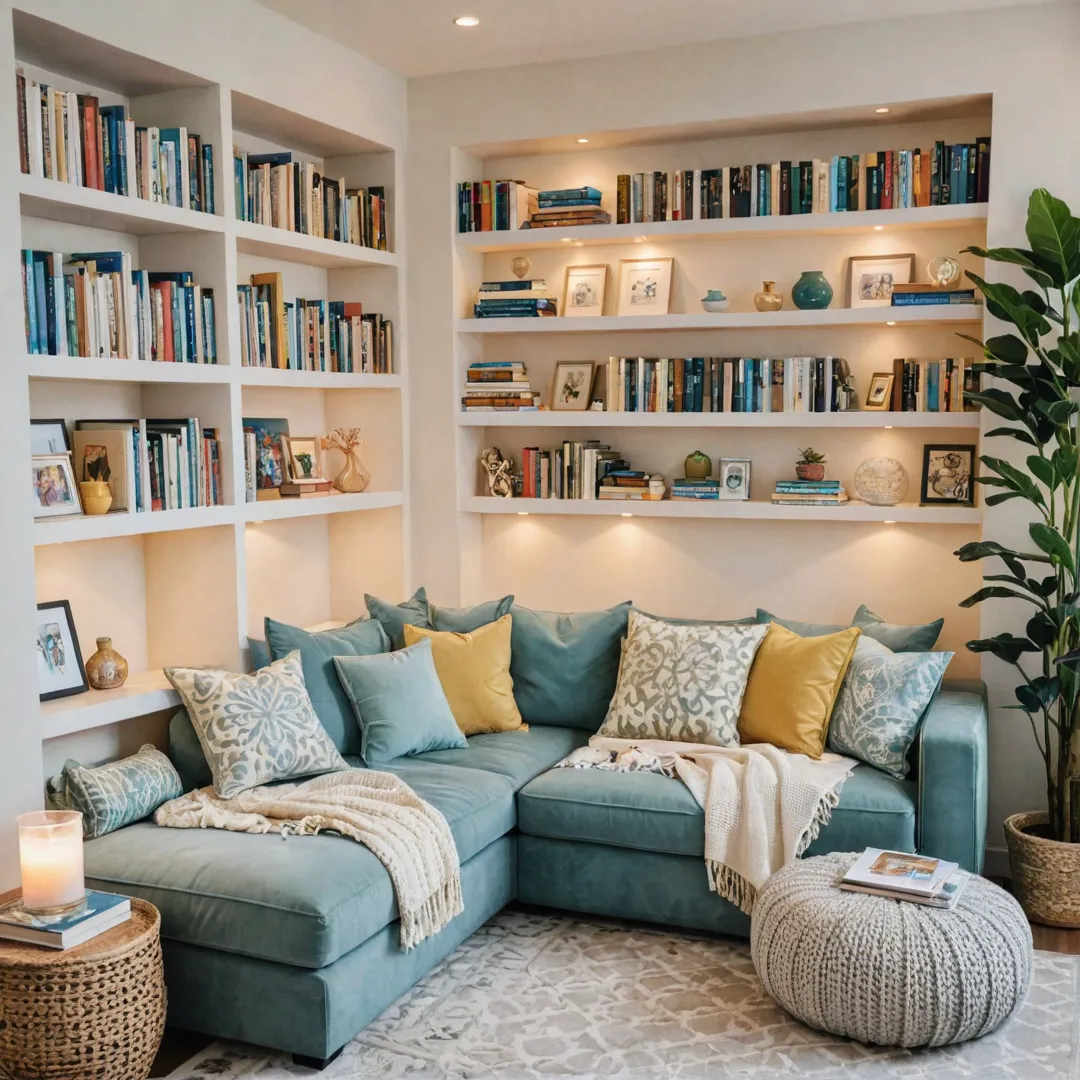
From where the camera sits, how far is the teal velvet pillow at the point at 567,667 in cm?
438

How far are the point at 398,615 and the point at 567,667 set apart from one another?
0.65m

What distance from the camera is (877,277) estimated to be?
4426mm

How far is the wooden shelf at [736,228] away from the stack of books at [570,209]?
0.04 meters

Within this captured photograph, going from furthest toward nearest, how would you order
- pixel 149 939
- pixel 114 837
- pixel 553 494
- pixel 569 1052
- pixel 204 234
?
pixel 553 494 → pixel 204 234 → pixel 114 837 → pixel 569 1052 → pixel 149 939

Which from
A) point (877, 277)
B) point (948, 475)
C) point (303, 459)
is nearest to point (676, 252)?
point (877, 277)

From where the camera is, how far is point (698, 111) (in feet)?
14.4

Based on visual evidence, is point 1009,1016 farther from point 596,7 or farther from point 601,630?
point 596,7

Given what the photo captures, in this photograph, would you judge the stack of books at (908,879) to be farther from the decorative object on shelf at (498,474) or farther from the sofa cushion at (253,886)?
the decorative object on shelf at (498,474)

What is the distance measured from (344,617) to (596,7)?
255 centimetres

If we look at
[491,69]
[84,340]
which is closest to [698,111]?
[491,69]

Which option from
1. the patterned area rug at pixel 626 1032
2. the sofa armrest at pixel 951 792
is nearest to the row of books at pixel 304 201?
the patterned area rug at pixel 626 1032

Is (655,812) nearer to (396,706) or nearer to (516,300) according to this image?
(396,706)

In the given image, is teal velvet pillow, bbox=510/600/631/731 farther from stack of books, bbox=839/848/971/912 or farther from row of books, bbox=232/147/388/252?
row of books, bbox=232/147/388/252

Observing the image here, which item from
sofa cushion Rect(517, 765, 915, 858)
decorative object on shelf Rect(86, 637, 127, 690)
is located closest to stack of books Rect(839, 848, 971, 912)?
sofa cushion Rect(517, 765, 915, 858)
